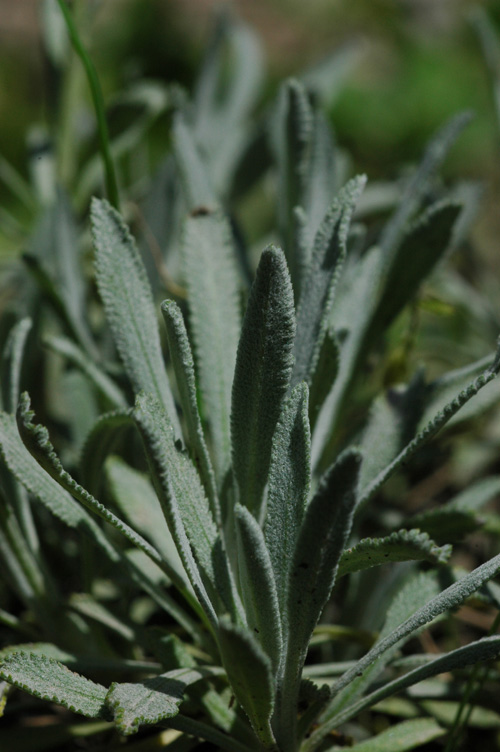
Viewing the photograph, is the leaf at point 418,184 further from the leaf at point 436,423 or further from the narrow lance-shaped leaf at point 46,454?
the narrow lance-shaped leaf at point 46,454

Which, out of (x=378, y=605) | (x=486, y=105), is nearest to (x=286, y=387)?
(x=378, y=605)

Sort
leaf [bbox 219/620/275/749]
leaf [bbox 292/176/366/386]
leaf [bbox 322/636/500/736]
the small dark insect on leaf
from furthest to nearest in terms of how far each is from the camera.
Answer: the small dark insect on leaf < leaf [bbox 292/176/366/386] < leaf [bbox 322/636/500/736] < leaf [bbox 219/620/275/749]

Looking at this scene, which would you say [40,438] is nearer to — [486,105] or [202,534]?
[202,534]

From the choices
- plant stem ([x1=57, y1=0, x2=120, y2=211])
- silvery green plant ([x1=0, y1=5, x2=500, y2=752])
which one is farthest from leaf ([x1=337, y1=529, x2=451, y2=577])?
plant stem ([x1=57, y1=0, x2=120, y2=211])

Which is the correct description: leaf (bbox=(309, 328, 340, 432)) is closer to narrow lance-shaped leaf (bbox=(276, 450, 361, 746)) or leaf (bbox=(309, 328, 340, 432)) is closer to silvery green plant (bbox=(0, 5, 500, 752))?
silvery green plant (bbox=(0, 5, 500, 752))

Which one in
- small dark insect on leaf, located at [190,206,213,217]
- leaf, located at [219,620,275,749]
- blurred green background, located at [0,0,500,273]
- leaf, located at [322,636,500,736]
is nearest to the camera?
leaf, located at [219,620,275,749]

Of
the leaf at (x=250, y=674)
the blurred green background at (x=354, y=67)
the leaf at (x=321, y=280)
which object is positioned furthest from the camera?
the blurred green background at (x=354, y=67)

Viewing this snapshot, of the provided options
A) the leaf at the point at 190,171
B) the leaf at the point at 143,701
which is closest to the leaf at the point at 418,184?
the leaf at the point at 190,171
